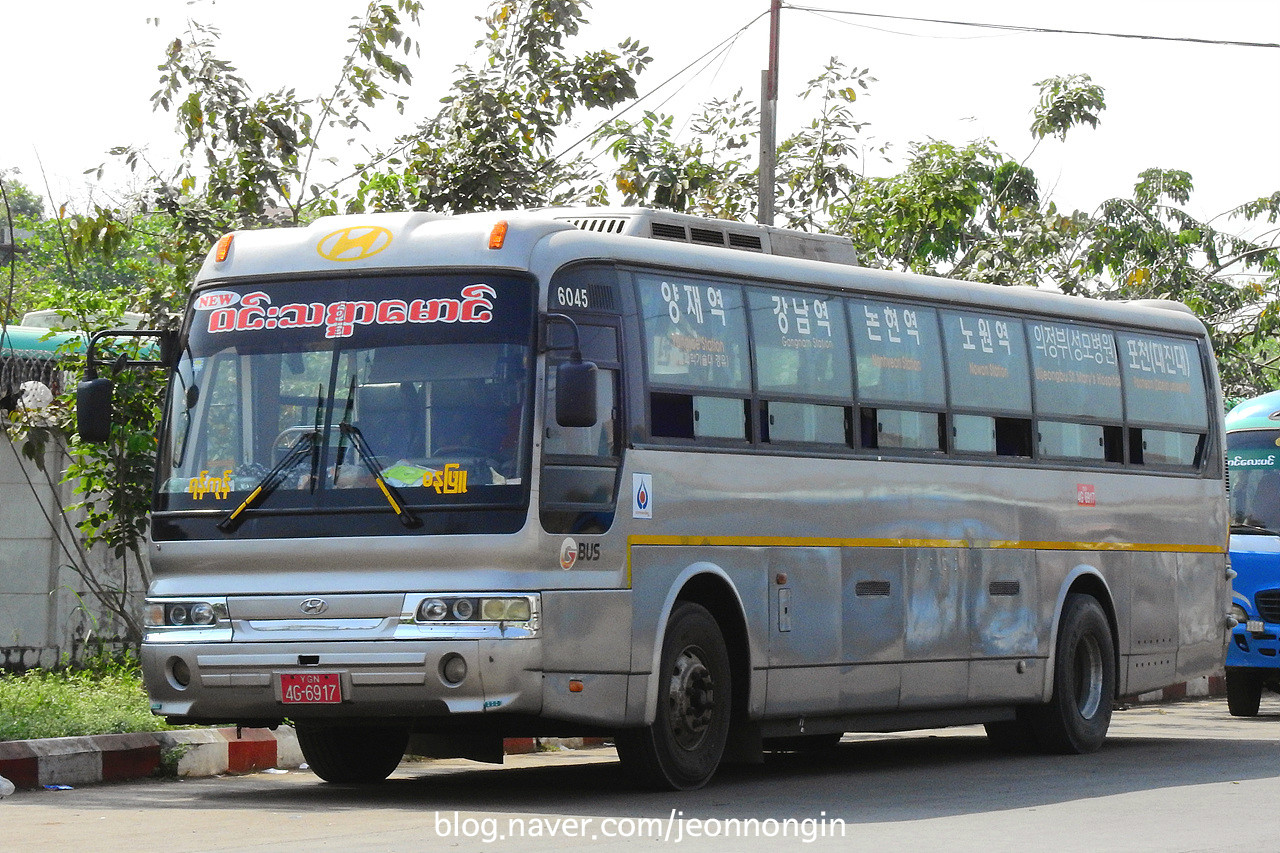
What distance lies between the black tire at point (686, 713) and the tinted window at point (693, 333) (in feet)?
4.00

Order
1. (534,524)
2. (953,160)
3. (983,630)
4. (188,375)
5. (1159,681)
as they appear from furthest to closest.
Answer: (953,160) → (1159,681) → (983,630) → (188,375) → (534,524)

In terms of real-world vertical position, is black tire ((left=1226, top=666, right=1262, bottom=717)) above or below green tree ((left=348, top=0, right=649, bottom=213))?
below

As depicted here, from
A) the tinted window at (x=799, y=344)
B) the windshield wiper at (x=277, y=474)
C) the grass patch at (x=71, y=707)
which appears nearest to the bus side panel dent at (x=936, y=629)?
the tinted window at (x=799, y=344)

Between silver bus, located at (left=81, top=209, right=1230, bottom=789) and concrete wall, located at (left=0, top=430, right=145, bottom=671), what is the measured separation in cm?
516

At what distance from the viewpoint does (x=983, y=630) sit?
1292 cm

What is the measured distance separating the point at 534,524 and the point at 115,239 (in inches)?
270

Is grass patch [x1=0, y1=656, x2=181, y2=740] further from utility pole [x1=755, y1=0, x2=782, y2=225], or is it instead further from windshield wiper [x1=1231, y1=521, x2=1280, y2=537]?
windshield wiper [x1=1231, y1=521, x2=1280, y2=537]

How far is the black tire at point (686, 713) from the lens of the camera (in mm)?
10219

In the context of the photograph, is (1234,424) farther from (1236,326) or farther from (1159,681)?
(1236,326)

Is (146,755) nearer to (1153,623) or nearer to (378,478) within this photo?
(378,478)

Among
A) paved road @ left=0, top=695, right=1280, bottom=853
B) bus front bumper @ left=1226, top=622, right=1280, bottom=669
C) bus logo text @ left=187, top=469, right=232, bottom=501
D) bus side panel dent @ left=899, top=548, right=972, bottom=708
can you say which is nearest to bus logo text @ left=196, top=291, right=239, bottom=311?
bus logo text @ left=187, top=469, right=232, bottom=501

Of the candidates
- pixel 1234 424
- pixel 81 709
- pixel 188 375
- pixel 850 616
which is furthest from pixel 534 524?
pixel 1234 424

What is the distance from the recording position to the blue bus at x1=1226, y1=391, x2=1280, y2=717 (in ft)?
55.7

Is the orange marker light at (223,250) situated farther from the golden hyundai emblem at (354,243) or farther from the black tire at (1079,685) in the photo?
the black tire at (1079,685)
